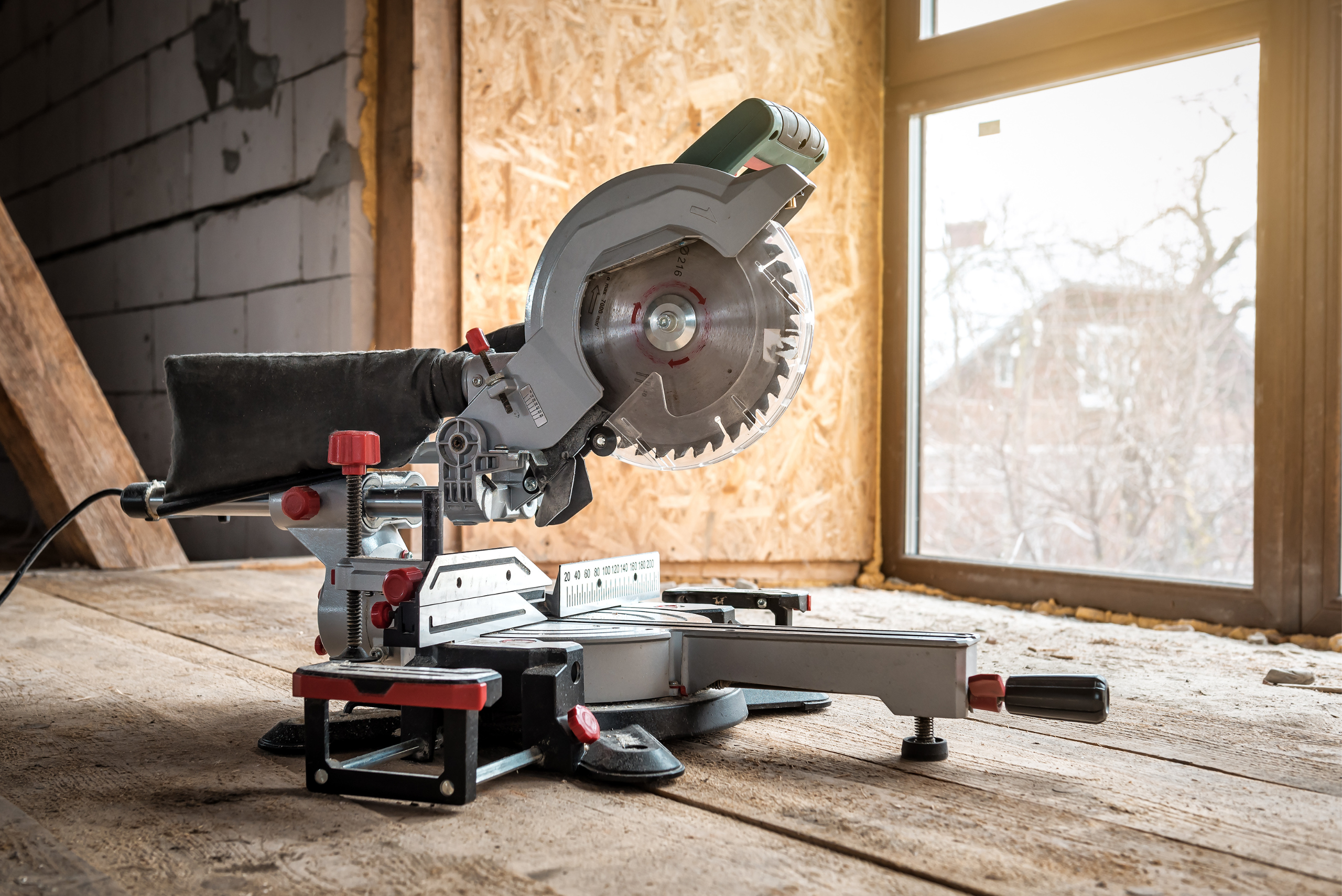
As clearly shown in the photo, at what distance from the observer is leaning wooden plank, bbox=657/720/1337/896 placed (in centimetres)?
106

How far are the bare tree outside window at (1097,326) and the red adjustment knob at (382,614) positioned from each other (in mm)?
2414

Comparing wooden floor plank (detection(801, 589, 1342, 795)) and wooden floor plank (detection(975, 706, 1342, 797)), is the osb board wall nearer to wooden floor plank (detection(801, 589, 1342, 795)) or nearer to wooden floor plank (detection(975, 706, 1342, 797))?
wooden floor plank (detection(801, 589, 1342, 795))

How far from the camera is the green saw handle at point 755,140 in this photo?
1595mm

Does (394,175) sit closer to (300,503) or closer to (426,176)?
(426,176)

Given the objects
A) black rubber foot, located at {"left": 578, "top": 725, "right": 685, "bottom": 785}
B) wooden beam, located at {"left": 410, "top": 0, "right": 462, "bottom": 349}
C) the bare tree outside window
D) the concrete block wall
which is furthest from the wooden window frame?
the concrete block wall

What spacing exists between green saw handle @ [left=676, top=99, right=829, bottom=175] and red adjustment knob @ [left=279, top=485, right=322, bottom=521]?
30.8 inches

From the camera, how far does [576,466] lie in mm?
1699

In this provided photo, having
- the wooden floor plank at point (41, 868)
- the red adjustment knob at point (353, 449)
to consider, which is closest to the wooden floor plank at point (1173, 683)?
the red adjustment knob at point (353, 449)

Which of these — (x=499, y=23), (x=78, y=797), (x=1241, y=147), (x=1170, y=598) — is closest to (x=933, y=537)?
(x=1170, y=598)

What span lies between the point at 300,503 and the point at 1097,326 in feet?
9.11

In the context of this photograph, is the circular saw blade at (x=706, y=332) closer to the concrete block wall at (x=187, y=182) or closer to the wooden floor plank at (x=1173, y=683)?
the wooden floor plank at (x=1173, y=683)

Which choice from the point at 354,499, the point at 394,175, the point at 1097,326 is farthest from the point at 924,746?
the point at 394,175

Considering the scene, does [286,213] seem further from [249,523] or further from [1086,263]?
[1086,263]

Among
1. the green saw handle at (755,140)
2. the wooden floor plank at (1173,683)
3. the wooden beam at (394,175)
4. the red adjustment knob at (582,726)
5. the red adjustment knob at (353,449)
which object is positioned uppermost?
the wooden beam at (394,175)
